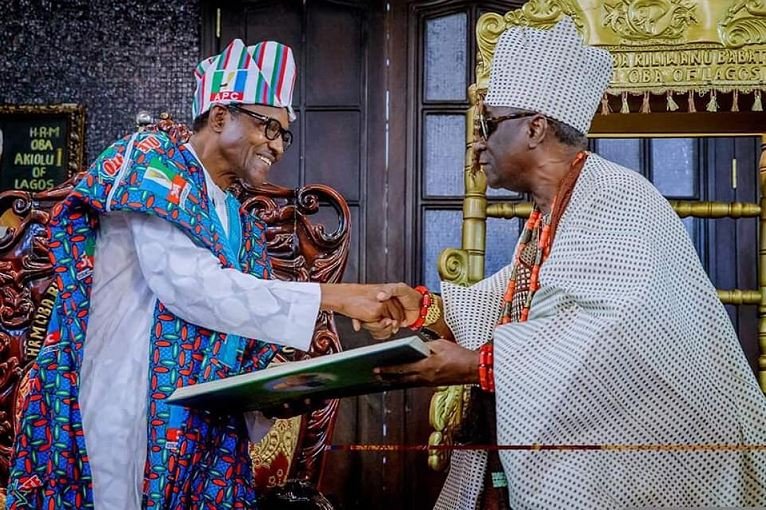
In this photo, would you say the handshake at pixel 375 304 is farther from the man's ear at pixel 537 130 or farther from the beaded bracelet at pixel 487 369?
the man's ear at pixel 537 130

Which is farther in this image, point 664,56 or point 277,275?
point 664,56

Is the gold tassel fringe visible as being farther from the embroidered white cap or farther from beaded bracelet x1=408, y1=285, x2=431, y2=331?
beaded bracelet x1=408, y1=285, x2=431, y2=331

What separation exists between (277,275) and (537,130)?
3.01 feet

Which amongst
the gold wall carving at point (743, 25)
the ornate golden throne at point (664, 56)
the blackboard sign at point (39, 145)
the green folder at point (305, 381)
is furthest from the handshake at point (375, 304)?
the blackboard sign at point (39, 145)

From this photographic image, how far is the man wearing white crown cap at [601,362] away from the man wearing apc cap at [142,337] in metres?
0.35

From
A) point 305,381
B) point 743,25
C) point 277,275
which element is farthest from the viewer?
point 743,25

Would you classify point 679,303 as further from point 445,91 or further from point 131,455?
point 445,91

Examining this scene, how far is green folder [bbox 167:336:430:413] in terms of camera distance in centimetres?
173

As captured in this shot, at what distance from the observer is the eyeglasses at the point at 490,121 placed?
226 cm

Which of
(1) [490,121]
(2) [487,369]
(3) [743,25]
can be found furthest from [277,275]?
(3) [743,25]

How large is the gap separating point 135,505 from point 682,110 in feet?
6.69

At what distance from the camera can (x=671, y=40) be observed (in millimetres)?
3164

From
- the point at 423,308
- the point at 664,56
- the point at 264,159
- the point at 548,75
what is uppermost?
the point at 664,56

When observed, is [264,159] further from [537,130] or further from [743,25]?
[743,25]
